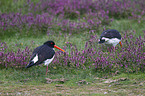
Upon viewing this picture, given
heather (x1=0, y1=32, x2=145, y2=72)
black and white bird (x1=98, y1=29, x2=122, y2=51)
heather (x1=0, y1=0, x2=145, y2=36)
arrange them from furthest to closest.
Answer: heather (x1=0, y1=0, x2=145, y2=36) < black and white bird (x1=98, y1=29, x2=122, y2=51) < heather (x1=0, y1=32, x2=145, y2=72)

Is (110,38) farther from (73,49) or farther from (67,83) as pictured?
(67,83)

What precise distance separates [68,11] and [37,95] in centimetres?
732

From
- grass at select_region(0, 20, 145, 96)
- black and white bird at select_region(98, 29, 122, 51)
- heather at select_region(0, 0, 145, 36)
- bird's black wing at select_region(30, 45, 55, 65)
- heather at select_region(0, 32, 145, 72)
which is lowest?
grass at select_region(0, 20, 145, 96)

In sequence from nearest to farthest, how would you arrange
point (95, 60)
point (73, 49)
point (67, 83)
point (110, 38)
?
point (67, 83) < point (95, 60) < point (110, 38) < point (73, 49)

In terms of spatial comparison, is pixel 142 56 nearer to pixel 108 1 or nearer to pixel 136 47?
pixel 136 47

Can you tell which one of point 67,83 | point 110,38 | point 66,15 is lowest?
point 67,83

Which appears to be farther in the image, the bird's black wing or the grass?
the bird's black wing

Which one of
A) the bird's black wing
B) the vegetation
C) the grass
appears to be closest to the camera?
the grass

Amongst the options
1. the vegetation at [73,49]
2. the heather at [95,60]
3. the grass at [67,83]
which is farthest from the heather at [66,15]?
the grass at [67,83]

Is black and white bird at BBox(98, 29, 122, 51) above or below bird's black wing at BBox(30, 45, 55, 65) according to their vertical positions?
above

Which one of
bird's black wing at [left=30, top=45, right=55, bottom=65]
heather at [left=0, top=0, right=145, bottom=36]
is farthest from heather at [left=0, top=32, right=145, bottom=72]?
heather at [left=0, top=0, right=145, bottom=36]

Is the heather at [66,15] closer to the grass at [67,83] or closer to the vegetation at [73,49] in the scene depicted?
the vegetation at [73,49]

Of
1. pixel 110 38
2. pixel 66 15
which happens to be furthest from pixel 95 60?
pixel 66 15

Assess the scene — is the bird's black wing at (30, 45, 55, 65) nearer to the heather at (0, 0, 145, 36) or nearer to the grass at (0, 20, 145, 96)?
the grass at (0, 20, 145, 96)
